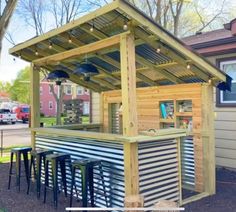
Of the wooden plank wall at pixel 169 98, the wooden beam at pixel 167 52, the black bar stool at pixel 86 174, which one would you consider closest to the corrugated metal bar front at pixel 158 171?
the black bar stool at pixel 86 174

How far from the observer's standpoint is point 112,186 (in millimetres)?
4605

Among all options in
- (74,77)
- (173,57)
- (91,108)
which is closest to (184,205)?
(173,57)

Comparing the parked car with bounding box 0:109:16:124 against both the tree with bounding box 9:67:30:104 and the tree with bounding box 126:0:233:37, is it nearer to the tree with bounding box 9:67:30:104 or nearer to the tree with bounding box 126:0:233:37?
the tree with bounding box 126:0:233:37

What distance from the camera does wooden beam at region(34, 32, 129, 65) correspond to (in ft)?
14.7

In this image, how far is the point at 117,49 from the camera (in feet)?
17.6

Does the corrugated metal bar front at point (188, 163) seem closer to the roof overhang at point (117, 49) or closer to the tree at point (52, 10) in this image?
the roof overhang at point (117, 49)

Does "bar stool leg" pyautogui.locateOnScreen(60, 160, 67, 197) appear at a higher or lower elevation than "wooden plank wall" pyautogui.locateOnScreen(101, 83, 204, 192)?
lower

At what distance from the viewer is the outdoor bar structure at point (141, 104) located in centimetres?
422

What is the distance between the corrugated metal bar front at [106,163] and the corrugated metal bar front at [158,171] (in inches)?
12.3

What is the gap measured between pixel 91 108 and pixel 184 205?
644 centimetres

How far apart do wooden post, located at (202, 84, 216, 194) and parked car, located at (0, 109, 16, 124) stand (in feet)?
85.4

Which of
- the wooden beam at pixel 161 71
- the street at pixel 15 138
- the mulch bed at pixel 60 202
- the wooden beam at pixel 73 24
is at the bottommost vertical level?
the mulch bed at pixel 60 202

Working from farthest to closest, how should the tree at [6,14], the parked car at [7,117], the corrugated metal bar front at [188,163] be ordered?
the parked car at [7,117]
the tree at [6,14]
the corrugated metal bar front at [188,163]

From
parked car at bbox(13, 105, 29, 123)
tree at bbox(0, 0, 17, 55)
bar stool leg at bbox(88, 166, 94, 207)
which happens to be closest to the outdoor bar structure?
bar stool leg at bbox(88, 166, 94, 207)
